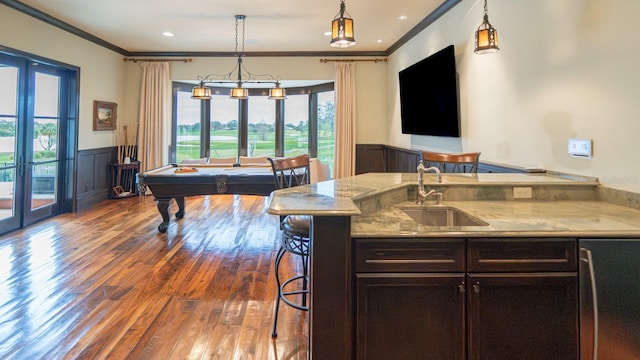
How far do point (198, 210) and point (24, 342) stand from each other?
3981 mm

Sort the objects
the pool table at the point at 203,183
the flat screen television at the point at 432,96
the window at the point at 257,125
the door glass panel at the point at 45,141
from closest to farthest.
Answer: the flat screen television at the point at 432,96 < the pool table at the point at 203,183 < the door glass panel at the point at 45,141 < the window at the point at 257,125

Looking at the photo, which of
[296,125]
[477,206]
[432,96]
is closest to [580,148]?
[477,206]

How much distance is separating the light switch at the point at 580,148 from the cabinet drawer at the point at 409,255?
1.46 m

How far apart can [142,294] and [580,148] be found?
3.38 m

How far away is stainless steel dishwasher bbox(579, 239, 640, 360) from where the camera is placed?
5.15 feet

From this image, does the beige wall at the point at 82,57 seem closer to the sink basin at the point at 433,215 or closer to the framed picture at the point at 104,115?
the framed picture at the point at 104,115

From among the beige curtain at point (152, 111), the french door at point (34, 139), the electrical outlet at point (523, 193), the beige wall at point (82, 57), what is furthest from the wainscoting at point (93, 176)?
the electrical outlet at point (523, 193)

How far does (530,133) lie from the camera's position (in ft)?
10.1

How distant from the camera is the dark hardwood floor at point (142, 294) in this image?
7.38ft

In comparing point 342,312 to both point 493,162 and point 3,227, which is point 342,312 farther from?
point 3,227

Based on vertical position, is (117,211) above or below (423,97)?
below

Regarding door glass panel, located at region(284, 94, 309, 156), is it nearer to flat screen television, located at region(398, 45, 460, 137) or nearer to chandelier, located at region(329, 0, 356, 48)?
flat screen television, located at region(398, 45, 460, 137)

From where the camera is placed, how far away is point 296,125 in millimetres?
8711

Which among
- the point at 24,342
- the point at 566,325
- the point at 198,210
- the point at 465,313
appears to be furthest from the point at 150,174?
the point at 566,325
